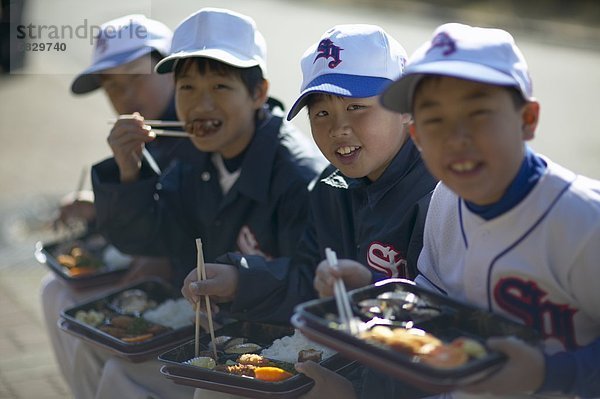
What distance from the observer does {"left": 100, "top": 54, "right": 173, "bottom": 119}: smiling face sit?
3686 mm

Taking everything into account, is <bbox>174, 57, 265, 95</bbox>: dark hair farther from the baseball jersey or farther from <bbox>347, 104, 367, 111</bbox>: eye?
the baseball jersey

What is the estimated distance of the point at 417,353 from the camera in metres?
1.84

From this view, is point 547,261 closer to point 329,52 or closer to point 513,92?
point 513,92

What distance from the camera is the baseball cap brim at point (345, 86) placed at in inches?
97.2

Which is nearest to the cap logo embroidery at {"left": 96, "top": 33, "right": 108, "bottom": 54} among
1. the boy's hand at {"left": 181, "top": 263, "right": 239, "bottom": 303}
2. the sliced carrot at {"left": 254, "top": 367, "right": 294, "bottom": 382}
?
the boy's hand at {"left": 181, "top": 263, "right": 239, "bottom": 303}

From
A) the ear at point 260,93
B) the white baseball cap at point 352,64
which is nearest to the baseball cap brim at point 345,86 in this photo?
the white baseball cap at point 352,64

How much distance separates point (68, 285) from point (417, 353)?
7.12 ft

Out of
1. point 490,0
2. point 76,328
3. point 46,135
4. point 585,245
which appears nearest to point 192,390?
point 76,328

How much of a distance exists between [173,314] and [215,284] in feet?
1.80

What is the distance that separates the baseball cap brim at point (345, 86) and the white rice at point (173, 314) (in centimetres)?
92

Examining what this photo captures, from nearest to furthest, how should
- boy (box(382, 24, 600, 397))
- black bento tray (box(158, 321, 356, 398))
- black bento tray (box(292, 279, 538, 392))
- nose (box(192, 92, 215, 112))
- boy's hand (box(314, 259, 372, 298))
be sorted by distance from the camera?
black bento tray (box(292, 279, 538, 392)) → boy (box(382, 24, 600, 397)) → boy's hand (box(314, 259, 372, 298)) → black bento tray (box(158, 321, 356, 398)) → nose (box(192, 92, 215, 112))

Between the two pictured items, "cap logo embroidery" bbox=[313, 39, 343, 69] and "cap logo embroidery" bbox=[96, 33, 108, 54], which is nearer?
"cap logo embroidery" bbox=[313, 39, 343, 69]

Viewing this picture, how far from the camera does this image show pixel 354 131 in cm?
254

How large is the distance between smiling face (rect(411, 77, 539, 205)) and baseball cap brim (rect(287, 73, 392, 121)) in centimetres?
52
